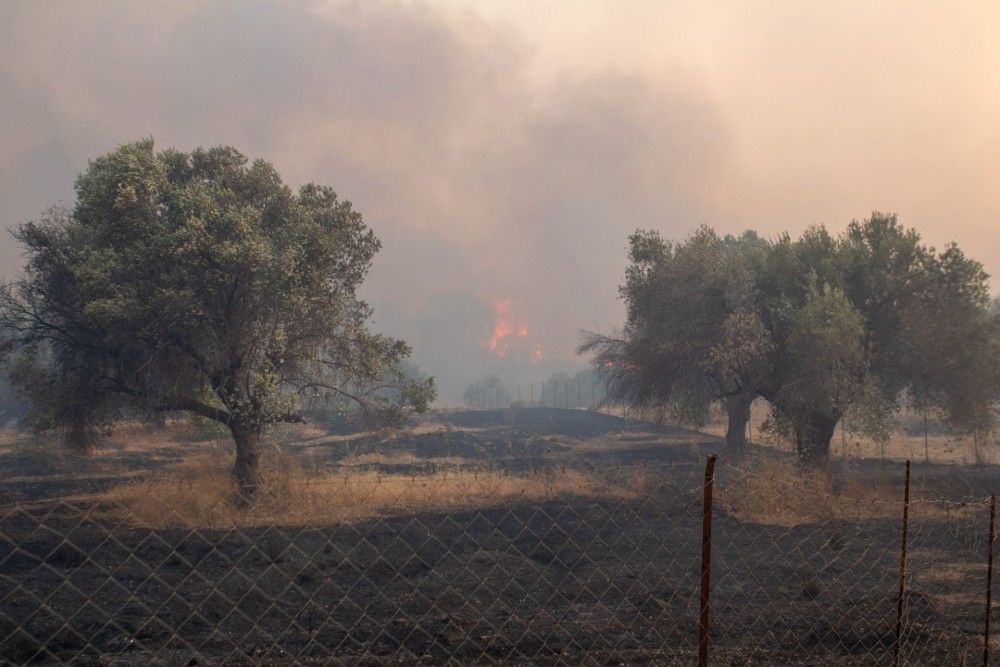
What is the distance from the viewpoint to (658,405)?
3191cm

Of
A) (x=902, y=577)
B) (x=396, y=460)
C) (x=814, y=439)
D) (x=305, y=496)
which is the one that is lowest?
(x=396, y=460)

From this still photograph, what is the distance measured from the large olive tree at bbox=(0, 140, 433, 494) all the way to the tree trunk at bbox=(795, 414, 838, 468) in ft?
44.8

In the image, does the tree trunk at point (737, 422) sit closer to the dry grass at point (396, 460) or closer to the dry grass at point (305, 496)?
the dry grass at point (305, 496)

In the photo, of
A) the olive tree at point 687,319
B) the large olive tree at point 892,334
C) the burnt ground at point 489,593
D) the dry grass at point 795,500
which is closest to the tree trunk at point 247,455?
the burnt ground at point 489,593

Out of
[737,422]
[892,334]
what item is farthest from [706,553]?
[737,422]

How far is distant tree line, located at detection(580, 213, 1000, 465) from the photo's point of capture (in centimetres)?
2581

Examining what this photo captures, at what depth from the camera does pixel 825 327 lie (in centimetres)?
2512

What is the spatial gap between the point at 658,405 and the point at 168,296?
20370mm

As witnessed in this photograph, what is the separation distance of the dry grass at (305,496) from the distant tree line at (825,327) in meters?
6.63

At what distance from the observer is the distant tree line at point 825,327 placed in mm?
25812

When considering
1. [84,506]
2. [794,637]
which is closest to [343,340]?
[84,506]

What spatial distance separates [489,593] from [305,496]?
394 inches

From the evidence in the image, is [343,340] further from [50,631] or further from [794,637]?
[794,637]

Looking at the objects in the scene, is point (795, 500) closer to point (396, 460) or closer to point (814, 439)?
point (814, 439)
